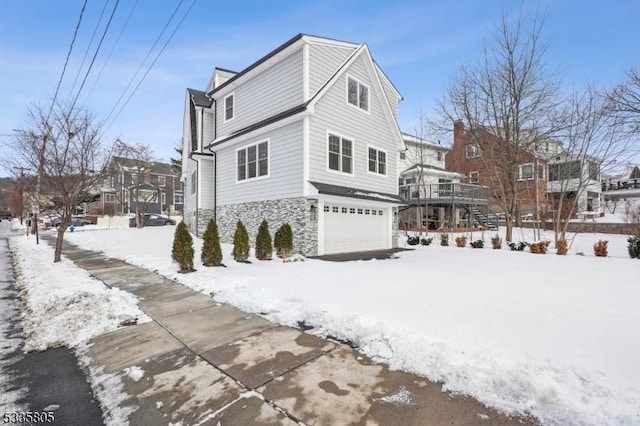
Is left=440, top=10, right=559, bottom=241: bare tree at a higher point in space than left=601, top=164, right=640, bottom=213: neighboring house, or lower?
higher

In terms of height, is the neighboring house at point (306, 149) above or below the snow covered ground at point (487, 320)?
above

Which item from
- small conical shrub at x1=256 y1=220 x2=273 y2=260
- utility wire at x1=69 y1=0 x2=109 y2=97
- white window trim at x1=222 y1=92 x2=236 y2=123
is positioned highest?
white window trim at x1=222 y1=92 x2=236 y2=123

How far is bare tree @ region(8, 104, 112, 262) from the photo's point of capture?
1121 centimetres

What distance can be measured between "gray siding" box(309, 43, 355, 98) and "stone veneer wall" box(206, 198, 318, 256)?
4.38m

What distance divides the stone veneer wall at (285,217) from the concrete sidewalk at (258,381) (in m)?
6.76

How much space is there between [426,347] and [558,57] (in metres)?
20.0

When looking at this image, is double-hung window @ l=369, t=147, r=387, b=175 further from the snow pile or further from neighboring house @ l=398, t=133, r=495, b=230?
the snow pile

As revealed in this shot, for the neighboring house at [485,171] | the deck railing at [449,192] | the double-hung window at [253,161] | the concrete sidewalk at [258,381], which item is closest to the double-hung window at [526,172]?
the neighboring house at [485,171]

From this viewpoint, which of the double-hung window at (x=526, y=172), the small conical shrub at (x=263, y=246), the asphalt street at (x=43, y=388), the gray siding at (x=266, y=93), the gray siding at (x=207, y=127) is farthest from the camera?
the double-hung window at (x=526, y=172)

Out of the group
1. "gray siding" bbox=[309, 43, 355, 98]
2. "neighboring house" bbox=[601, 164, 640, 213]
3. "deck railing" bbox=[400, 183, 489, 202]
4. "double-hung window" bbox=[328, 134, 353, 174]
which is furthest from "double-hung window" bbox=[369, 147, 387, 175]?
"neighboring house" bbox=[601, 164, 640, 213]

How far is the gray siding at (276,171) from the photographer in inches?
473

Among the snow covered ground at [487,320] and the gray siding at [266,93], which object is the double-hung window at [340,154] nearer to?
the gray siding at [266,93]

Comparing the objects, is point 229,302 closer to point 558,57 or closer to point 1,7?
point 1,7

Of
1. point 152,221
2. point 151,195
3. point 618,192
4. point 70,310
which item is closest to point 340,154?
point 70,310
